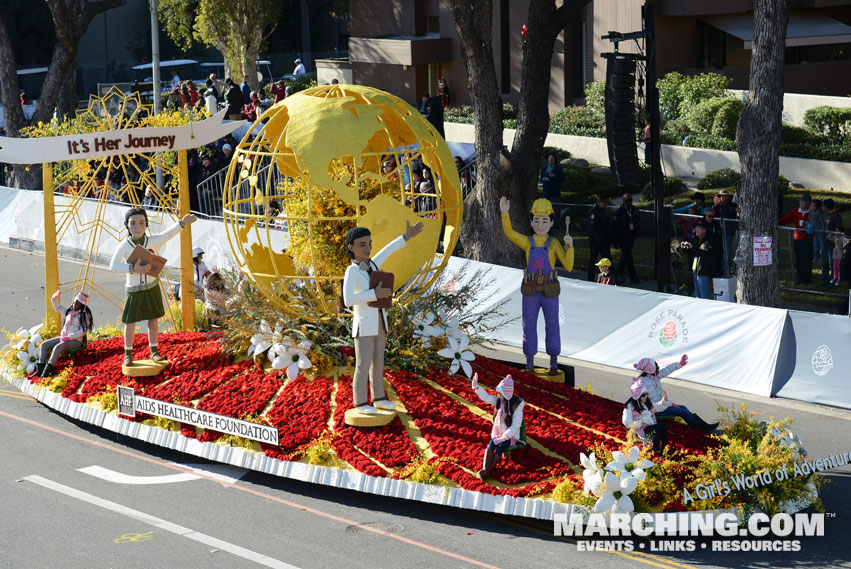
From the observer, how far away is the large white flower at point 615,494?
9.02m

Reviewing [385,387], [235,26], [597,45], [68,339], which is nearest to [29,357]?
[68,339]

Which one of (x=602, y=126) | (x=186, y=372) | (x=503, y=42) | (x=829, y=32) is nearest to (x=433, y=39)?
(x=503, y=42)

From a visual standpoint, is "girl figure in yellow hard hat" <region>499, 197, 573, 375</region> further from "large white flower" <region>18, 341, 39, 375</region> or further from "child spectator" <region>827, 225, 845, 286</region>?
"child spectator" <region>827, 225, 845, 286</region>

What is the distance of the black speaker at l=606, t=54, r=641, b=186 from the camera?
56.0 feet

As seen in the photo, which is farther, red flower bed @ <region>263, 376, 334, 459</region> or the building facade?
the building facade

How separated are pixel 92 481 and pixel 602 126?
21229 millimetres

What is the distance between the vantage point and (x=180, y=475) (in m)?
11.0

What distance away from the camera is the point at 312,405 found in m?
11.0

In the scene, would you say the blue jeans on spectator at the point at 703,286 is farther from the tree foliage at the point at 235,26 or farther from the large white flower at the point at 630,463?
the tree foliage at the point at 235,26

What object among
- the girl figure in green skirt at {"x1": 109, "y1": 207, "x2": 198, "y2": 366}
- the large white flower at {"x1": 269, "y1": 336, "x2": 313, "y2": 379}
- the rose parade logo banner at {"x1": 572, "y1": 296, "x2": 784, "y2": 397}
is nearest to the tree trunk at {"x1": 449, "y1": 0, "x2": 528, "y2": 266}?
the rose parade logo banner at {"x1": 572, "y1": 296, "x2": 784, "y2": 397}

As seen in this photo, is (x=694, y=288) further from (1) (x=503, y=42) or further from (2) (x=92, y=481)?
(1) (x=503, y=42)

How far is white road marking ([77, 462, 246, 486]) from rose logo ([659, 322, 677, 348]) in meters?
6.38

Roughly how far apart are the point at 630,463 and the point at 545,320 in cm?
371

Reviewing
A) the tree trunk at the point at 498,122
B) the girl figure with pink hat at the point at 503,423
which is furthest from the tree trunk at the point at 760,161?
the girl figure with pink hat at the point at 503,423
